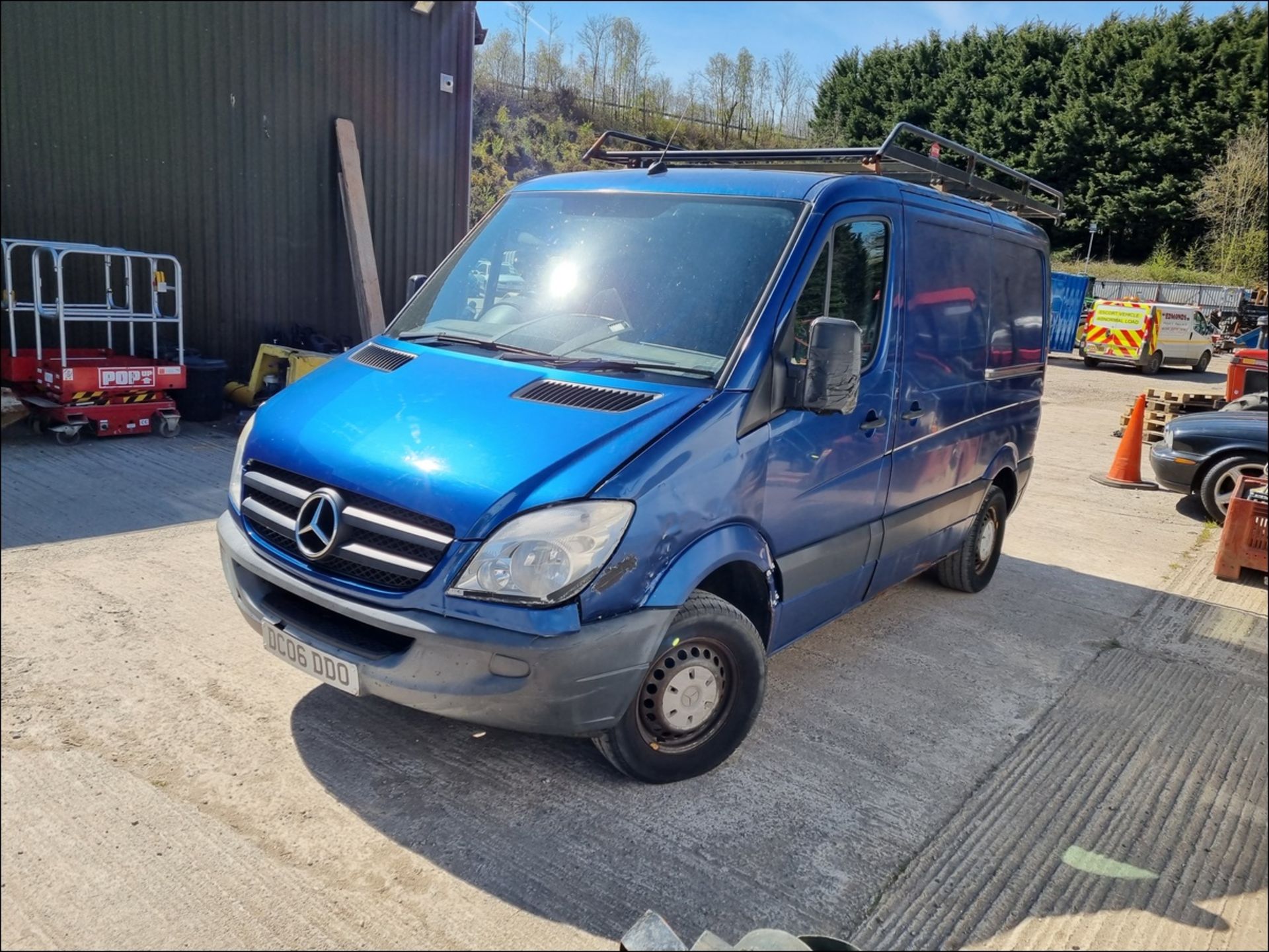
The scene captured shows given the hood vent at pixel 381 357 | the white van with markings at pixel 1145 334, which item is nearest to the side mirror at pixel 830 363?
the hood vent at pixel 381 357

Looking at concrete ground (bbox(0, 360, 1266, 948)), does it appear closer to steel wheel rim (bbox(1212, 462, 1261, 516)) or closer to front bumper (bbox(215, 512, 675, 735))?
front bumper (bbox(215, 512, 675, 735))

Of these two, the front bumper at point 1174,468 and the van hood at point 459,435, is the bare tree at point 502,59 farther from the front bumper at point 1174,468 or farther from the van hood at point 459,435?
the front bumper at point 1174,468

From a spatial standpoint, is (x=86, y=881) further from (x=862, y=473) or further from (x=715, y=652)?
(x=862, y=473)

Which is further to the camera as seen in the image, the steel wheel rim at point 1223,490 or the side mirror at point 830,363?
the steel wheel rim at point 1223,490

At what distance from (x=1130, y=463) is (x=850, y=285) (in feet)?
23.2

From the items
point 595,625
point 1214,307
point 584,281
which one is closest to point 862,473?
point 584,281

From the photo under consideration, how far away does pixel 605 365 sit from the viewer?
3.45 metres

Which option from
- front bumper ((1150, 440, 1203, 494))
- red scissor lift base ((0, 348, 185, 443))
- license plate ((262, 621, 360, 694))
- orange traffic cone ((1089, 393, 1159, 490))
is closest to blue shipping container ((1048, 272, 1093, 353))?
orange traffic cone ((1089, 393, 1159, 490))

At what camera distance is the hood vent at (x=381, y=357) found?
3643mm

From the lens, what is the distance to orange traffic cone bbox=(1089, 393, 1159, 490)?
31.2 feet

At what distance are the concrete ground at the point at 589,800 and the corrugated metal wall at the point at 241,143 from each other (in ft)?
13.9

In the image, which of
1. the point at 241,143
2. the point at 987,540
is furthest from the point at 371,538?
the point at 241,143

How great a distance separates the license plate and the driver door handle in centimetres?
227

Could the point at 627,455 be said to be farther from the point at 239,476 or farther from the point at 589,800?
the point at 239,476
